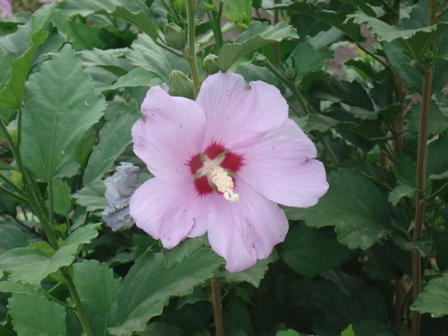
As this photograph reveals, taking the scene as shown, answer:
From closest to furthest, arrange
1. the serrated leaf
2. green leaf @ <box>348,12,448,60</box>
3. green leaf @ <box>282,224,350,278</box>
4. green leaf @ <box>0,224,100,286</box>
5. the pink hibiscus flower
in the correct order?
green leaf @ <box>0,224,100,286</box> → green leaf @ <box>348,12,448,60</box> → the serrated leaf → green leaf @ <box>282,224,350,278</box> → the pink hibiscus flower

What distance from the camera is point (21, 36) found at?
132 centimetres

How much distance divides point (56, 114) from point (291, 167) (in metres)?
0.38

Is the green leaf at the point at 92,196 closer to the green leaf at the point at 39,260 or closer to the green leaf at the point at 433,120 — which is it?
the green leaf at the point at 39,260

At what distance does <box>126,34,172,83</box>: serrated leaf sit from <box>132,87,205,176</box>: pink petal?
20 cm

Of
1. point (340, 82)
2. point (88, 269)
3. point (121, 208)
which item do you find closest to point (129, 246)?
point (88, 269)

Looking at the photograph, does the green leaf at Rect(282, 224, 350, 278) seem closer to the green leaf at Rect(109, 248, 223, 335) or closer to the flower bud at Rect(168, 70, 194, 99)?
the green leaf at Rect(109, 248, 223, 335)

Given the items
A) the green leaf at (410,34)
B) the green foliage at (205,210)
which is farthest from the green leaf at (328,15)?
the green leaf at (410,34)

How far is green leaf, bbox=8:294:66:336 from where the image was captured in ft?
2.95

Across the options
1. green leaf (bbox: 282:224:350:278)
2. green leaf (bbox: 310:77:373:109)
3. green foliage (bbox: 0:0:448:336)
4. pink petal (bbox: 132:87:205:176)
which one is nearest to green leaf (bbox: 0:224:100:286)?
green foliage (bbox: 0:0:448:336)

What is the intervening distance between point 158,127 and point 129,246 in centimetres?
61

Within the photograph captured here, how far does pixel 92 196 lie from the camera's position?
0.95 metres

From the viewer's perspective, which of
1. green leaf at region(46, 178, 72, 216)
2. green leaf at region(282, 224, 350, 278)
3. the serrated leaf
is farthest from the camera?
green leaf at region(282, 224, 350, 278)

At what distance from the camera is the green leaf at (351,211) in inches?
38.9

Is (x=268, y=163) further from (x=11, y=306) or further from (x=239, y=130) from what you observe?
(x=11, y=306)
